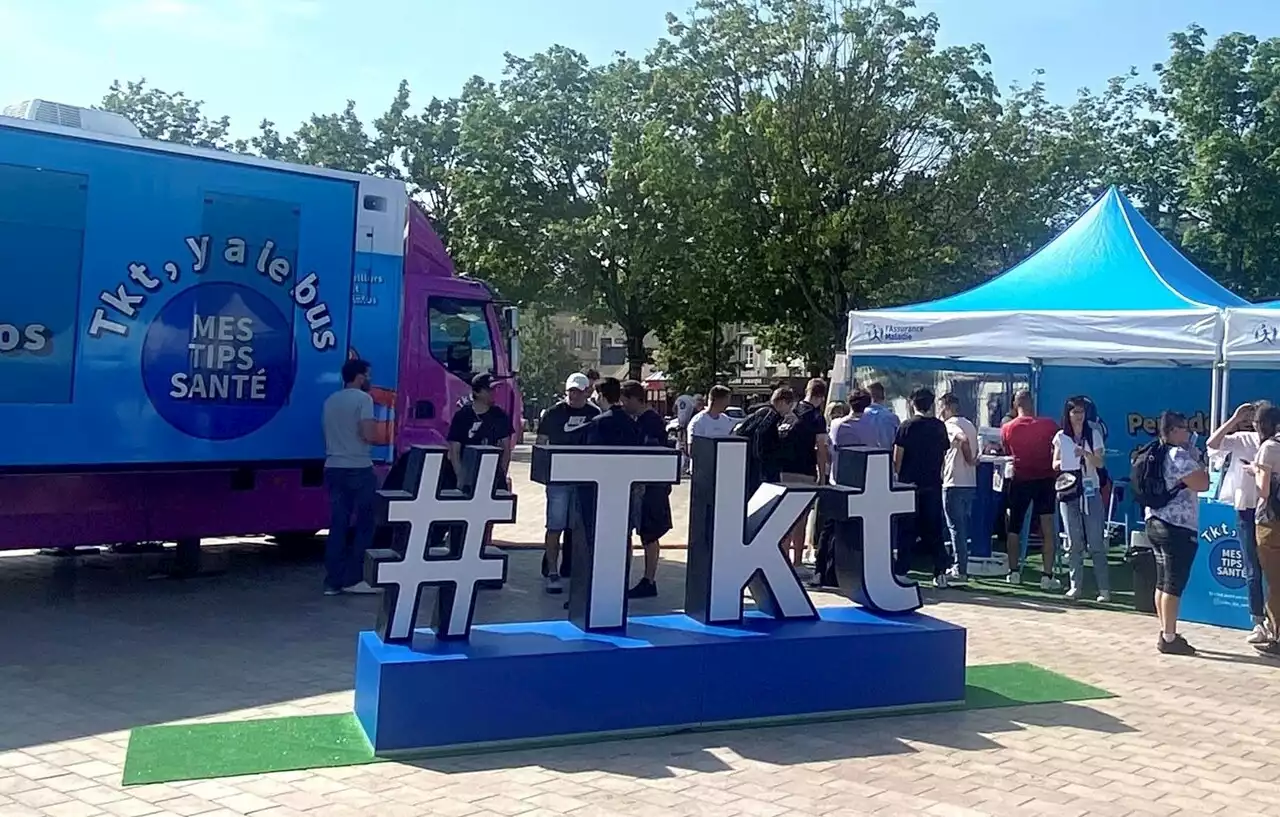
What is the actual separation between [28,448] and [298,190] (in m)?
2.74

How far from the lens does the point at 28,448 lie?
820 centimetres

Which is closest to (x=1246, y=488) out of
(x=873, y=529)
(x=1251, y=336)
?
(x=1251, y=336)

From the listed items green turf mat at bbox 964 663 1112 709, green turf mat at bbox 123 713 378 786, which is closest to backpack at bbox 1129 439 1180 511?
green turf mat at bbox 964 663 1112 709

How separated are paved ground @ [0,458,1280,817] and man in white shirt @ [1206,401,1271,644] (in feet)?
0.94

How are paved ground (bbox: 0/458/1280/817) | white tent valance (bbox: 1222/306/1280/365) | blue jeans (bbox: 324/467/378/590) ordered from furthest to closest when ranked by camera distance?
white tent valance (bbox: 1222/306/1280/365) → blue jeans (bbox: 324/467/378/590) → paved ground (bbox: 0/458/1280/817)

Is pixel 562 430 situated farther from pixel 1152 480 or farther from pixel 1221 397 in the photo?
pixel 1221 397

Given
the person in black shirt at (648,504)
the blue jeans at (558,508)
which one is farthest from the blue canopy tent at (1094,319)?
the blue jeans at (558,508)

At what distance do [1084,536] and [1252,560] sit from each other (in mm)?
1636

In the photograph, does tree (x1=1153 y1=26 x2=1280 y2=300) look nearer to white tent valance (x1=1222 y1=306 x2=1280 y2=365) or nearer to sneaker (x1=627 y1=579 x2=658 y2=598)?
white tent valance (x1=1222 y1=306 x2=1280 y2=365)

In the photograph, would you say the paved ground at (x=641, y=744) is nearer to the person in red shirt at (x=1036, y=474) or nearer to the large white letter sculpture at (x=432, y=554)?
the large white letter sculpture at (x=432, y=554)

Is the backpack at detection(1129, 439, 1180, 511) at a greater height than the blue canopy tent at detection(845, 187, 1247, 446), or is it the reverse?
the blue canopy tent at detection(845, 187, 1247, 446)

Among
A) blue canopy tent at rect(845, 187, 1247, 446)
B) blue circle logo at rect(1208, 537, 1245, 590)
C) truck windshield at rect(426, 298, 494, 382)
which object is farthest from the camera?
truck windshield at rect(426, 298, 494, 382)

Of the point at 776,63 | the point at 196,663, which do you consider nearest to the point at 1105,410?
the point at 196,663

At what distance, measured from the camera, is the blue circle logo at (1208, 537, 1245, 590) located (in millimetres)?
9203
